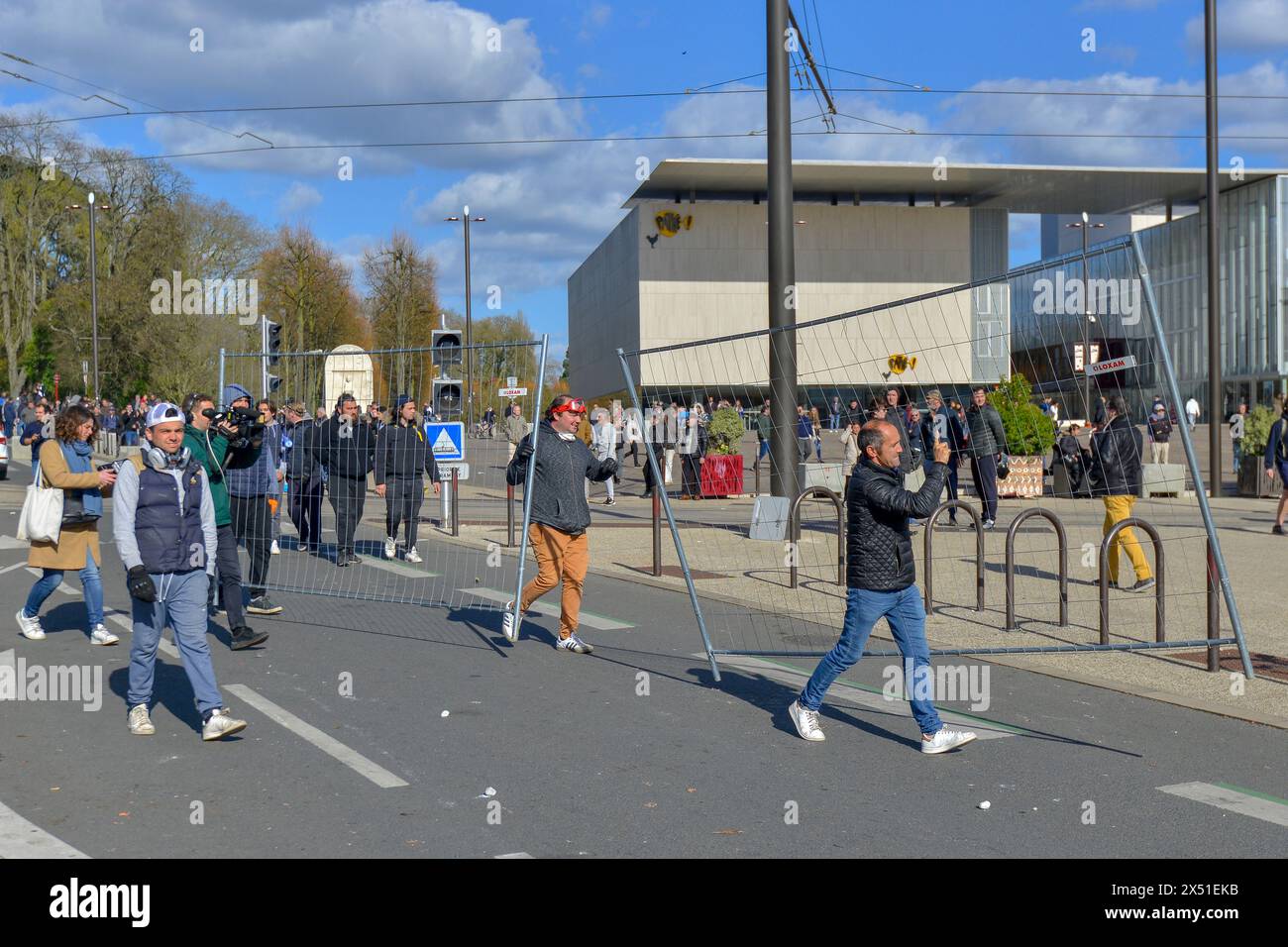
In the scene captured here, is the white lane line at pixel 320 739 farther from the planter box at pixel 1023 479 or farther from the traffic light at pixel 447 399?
the planter box at pixel 1023 479

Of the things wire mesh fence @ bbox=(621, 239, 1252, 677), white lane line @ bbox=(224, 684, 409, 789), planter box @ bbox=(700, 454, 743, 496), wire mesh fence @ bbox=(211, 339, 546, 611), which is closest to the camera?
white lane line @ bbox=(224, 684, 409, 789)

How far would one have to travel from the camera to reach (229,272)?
55.9 m

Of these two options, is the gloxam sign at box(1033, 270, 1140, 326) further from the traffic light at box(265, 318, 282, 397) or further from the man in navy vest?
the traffic light at box(265, 318, 282, 397)

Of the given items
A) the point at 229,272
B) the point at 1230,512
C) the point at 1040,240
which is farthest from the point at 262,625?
the point at 1040,240

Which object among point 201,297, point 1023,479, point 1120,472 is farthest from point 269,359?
point 201,297

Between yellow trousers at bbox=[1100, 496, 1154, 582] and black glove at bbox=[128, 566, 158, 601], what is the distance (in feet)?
26.5

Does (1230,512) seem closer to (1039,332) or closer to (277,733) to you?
(1039,332)

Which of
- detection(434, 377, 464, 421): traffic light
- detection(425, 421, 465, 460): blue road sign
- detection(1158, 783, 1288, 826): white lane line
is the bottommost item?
detection(1158, 783, 1288, 826): white lane line

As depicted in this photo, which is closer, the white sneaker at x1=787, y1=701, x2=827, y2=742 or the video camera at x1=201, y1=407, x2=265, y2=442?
the white sneaker at x1=787, y1=701, x2=827, y2=742

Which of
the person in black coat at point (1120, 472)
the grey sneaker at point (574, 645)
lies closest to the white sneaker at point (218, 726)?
the grey sneaker at point (574, 645)

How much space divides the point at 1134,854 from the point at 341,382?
32.3 feet

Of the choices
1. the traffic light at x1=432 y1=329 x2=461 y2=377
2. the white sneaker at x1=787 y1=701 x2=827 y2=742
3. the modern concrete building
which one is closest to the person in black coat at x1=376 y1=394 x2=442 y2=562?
the traffic light at x1=432 y1=329 x2=461 y2=377

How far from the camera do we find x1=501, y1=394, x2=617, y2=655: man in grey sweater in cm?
942

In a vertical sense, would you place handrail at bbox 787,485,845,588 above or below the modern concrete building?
below
